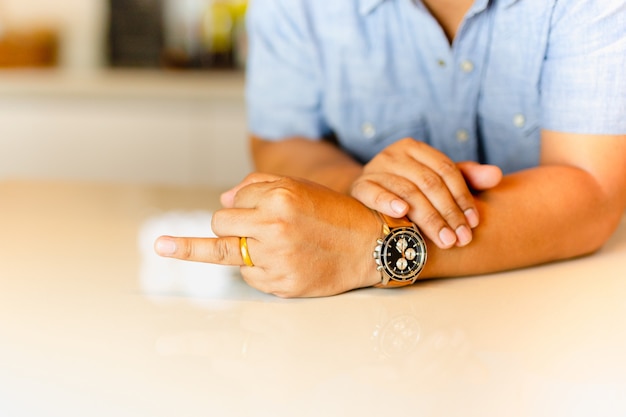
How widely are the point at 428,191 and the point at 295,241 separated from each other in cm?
17

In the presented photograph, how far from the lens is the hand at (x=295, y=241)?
0.82m

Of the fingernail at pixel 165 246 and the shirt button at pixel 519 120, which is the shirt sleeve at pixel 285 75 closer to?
the shirt button at pixel 519 120

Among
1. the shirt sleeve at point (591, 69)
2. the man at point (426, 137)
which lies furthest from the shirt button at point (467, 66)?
the shirt sleeve at point (591, 69)

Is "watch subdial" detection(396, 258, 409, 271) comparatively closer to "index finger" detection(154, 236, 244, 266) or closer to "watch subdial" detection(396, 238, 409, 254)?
"watch subdial" detection(396, 238, 409, 254)

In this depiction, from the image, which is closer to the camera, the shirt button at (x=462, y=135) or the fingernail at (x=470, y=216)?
the fingernail at (x=470, y=216)

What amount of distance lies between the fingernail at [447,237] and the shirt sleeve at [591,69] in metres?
0.25

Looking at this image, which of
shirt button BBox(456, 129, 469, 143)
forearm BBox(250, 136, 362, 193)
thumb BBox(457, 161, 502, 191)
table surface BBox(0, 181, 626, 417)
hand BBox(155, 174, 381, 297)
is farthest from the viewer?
shirt button BBox(456, 129, 469, 143)

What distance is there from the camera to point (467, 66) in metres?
1.19

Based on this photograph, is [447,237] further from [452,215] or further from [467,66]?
[467,66]

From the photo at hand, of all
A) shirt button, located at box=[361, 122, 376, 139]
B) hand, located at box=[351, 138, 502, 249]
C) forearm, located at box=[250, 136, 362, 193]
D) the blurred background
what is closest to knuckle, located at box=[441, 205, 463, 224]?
hand, located at box=[351, 138, 502, 249]

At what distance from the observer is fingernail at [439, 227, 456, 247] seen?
88cm

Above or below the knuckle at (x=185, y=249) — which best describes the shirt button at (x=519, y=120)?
above

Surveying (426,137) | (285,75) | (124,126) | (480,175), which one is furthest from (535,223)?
(124,126)

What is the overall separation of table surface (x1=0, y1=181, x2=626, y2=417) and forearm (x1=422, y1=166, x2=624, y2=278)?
0.02 m
